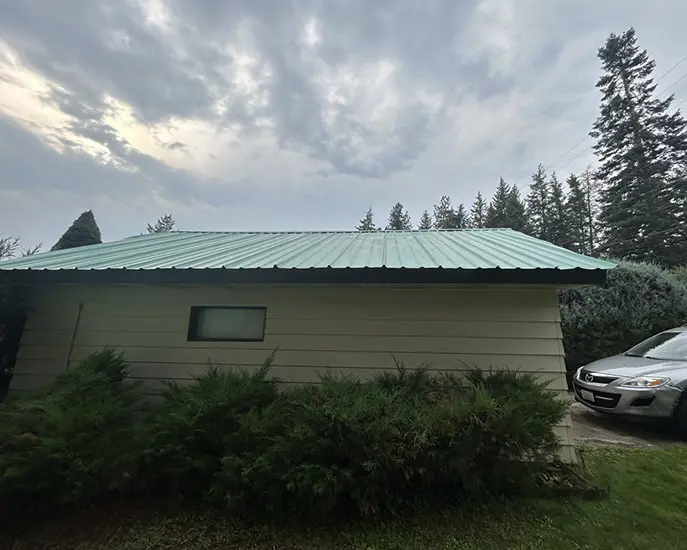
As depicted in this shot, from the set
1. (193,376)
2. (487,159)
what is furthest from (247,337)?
(487,159)

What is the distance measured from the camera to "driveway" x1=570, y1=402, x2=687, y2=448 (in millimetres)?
3941

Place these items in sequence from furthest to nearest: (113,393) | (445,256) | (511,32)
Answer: (511,32) < (445,256) < (113,393)

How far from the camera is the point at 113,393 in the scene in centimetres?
292

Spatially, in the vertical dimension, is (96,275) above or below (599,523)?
above

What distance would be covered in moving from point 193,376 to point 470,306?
320 cm

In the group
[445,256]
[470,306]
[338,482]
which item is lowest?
[338,482]

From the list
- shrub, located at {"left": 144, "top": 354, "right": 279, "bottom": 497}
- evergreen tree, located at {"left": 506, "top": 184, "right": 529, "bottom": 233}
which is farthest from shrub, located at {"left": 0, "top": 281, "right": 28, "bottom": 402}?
evergreen tree, located at {"left": 506, "top": 184, "right": 529, "bottom": 233}

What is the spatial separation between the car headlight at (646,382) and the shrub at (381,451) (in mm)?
2812

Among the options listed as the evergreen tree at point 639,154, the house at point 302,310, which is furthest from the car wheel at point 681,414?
the evergreen tree at point 639,154

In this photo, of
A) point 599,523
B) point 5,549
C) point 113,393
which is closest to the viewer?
point 5,549

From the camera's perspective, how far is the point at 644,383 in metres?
4.20

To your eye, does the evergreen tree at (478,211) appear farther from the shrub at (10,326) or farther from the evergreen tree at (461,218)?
the shrub at (10,326)

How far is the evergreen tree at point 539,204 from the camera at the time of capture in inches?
1002

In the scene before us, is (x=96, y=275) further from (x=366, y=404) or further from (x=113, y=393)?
(x=366, y=404)
